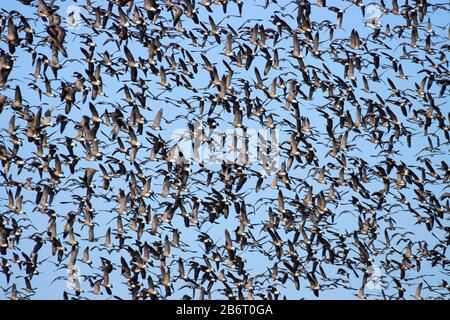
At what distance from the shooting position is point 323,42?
17.9 metres

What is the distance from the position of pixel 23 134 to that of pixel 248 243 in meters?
3.84

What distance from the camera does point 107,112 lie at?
17453mm

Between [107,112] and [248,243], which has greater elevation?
[107,112]

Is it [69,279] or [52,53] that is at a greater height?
[52,53]

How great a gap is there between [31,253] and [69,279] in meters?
0.73

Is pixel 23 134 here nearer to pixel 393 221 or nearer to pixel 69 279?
pixel 69 279
